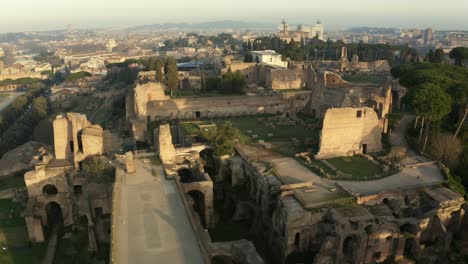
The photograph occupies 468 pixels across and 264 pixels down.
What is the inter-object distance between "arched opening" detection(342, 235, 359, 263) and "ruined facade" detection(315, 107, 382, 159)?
949 centimetres

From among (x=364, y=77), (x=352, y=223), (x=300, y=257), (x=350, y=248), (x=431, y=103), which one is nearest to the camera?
(x=350, y=248)

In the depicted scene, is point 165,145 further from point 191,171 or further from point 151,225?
point 151,225

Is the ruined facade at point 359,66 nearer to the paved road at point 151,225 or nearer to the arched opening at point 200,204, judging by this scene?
the arched opening at point 200,204

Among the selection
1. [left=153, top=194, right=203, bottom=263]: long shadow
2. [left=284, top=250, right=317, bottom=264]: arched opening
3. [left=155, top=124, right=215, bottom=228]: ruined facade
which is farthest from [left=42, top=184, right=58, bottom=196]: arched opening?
[left=284, top=250, right=317, bottom=264]: arched opening

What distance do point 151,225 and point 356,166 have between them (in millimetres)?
15438

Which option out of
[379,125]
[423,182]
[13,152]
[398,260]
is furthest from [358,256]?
[13,152]

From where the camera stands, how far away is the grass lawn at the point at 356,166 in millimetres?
26913

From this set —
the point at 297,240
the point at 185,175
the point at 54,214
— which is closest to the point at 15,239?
the point at 54,214

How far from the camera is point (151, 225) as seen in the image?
19.7m

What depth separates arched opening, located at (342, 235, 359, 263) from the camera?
805 inches

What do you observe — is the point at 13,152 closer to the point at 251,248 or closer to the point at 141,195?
the point at 141,195

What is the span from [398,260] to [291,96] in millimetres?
28529

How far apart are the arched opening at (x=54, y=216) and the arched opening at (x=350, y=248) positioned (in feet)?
64.0

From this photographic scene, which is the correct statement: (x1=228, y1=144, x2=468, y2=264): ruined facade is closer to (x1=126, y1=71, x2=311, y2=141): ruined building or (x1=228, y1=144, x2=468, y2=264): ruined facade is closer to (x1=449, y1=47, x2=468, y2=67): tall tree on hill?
(x1=126, y1=71, x2=311, y2=141): ruined building
